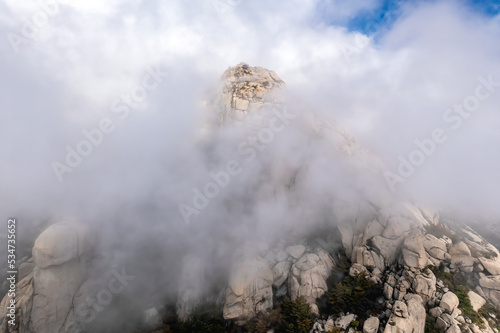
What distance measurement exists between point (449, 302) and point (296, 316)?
13.6 meters

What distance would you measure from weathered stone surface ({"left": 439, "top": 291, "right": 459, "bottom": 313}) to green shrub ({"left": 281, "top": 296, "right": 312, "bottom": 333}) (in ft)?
38.8

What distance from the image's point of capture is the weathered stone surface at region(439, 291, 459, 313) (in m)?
20.7

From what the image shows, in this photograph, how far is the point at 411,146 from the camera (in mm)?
54625

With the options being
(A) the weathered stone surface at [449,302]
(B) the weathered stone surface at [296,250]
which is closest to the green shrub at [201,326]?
(B) the weathered stone surface at [296,250]

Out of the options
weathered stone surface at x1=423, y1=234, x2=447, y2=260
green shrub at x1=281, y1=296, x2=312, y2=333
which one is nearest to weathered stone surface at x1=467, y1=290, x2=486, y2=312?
→ weathered stone surface at x1=423, y1=234, x2=447, y2=260

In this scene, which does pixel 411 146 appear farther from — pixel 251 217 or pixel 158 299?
pixel 158 299

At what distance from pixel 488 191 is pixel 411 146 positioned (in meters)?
20.0

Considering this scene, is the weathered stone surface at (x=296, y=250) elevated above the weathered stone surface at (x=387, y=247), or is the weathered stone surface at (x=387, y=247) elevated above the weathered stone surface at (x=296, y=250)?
the weathered stone surface at (x=387, y=247)

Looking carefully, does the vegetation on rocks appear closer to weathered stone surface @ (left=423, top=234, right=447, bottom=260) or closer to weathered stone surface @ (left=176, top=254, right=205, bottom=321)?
weathered stone surface @ (left=423, top=234, right=447, bottom=260)

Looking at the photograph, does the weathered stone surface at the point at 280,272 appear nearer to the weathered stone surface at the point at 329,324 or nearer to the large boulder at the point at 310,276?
the large boulder at the point at 310,276

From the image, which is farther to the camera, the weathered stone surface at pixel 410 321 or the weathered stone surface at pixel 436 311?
the weathered stone surface at pixel 436 311

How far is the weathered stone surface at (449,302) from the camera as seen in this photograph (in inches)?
813

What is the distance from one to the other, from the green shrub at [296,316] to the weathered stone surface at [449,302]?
38.8 feet

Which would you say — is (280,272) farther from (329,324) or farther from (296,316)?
(329,324)
